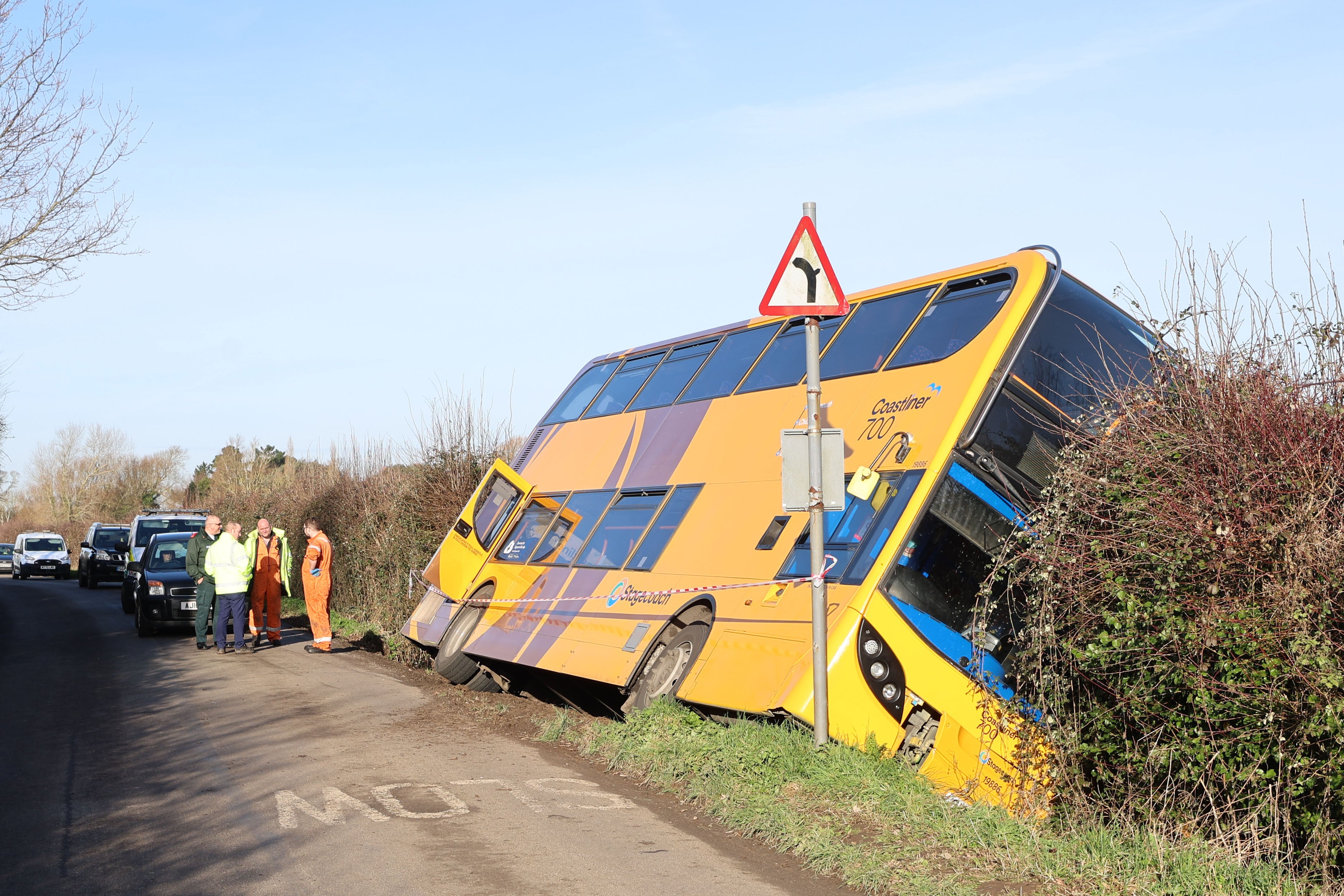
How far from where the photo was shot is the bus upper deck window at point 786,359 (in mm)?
10383

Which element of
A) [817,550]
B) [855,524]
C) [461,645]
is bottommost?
[461,645]

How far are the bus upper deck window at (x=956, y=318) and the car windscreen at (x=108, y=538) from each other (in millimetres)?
33053

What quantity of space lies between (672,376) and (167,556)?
12.9 metres

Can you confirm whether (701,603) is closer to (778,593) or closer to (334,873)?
(778,593)

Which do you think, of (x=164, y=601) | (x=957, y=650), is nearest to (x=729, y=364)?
(x=957, y=650)

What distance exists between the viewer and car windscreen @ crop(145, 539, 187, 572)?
66.9 feet

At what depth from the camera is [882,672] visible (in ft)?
24.0

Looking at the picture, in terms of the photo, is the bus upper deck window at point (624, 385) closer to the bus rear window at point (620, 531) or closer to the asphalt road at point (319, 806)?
the bus rear window at point (620, 531)

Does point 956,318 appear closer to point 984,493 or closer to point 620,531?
point 984,493

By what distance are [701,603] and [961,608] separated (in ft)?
7.95

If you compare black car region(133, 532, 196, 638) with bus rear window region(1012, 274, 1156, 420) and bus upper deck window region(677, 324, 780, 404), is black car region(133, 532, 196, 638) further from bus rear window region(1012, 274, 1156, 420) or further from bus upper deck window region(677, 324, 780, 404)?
bus rear window region(1012, 274, 1156, 420)

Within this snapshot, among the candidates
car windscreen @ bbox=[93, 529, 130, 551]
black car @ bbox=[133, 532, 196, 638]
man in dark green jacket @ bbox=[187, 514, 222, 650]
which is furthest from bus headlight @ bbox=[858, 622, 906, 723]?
car windscreen @ bbox=[93, 529, 130, 551]

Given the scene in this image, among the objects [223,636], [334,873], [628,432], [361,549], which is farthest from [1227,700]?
[361,549]

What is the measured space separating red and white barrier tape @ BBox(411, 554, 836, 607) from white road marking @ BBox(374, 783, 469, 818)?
2.64 m
